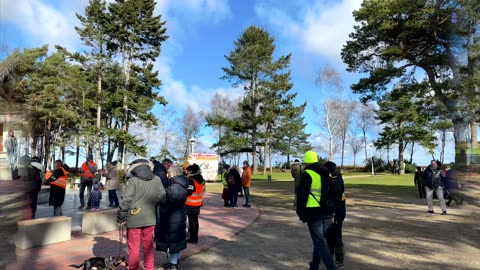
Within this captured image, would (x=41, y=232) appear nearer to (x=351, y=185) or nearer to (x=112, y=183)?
(x=112, y=183)

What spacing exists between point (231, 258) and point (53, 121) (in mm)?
35000

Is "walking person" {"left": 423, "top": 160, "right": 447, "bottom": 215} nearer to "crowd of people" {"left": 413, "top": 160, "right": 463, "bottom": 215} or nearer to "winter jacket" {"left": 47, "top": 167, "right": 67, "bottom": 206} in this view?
"crowd of people" {"left": 413, "top": 160, "right": 463, "bottom": 215}

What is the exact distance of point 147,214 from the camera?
432 cm

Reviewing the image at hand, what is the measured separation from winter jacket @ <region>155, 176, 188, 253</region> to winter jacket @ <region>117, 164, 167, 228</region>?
16.3 inches

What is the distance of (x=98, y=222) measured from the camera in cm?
729

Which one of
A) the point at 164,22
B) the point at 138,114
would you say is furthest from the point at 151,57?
the point at 138,114

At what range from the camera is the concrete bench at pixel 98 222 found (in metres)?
7.19

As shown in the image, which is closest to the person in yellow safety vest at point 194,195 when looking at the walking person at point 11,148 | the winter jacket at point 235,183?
the walking person at point 11,148

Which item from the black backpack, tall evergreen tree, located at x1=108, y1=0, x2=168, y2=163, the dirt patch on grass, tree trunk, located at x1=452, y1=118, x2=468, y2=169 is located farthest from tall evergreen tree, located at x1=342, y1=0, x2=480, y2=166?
tall evergreen tree, located at x1=108, y1=0, x2=168, y2=163

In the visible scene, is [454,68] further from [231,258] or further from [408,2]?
[231,258]

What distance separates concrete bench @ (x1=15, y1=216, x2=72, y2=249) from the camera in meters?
5.90

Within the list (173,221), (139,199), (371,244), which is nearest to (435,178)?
(371,244)

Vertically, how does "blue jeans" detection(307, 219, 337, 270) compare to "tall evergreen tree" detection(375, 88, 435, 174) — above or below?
below

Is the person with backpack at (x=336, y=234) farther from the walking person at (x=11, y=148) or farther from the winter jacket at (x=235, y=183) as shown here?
the winter jacket at (x=235, y=183)
